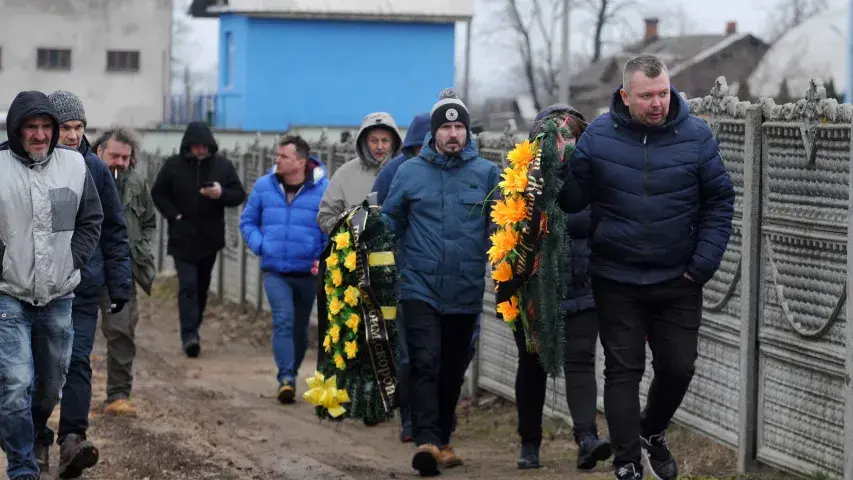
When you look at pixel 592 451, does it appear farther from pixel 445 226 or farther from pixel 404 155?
pixel 404 155

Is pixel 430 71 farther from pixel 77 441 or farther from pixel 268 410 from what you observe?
pixel 77 441

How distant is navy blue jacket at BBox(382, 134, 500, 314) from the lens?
8.91 m

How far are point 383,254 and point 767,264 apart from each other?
2.23 m

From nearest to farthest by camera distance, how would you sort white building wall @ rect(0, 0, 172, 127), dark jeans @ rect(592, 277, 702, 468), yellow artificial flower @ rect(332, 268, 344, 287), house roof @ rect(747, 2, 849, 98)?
dark jeans @ rect(592, 277, 702, 468) → yellow artificial flower @ rect(332, 268, 344, 287) → white building wall @ rect(0, 0, 172, 127) → house roof @ rect(747, 2, 849, 98)

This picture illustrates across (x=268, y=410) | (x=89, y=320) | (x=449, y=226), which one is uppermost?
(x=449, y=226)

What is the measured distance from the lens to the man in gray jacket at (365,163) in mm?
10828

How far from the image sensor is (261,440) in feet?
34.0

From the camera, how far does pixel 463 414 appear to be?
11820mm

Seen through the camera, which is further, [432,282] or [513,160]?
[432,282]

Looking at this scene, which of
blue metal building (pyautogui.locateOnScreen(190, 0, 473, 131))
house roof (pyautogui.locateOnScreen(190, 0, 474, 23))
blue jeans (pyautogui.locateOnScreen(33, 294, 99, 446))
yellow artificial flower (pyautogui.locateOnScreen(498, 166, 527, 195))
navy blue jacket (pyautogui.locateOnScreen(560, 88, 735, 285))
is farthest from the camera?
blue metal building (pyautogui.locateOnScreen(190, 0, 473, 131))

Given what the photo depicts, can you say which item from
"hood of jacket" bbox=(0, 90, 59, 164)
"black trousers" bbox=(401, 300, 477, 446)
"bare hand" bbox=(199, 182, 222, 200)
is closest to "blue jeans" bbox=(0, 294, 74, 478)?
"hood of jacket" bbox=(0, 90, 59, 164)

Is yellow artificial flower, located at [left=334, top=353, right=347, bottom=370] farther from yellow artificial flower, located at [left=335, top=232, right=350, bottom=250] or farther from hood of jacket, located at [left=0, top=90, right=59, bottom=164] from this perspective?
hood of jacket, located at [left=0, top=90, right=59, bottom=164]

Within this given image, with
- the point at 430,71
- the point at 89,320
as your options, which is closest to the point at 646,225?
the point at 89,320

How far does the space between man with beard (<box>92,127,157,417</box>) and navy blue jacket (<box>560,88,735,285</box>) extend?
4666mm
